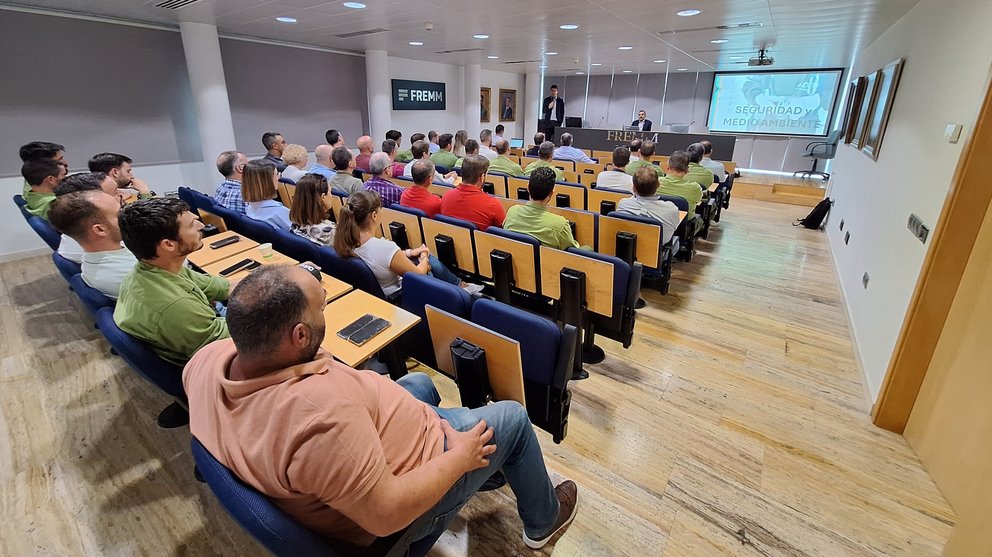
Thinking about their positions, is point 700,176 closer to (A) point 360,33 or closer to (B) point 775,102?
(A) point 360,33

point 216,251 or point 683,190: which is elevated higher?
point 683,190

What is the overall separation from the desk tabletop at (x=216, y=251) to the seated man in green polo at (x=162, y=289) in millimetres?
847

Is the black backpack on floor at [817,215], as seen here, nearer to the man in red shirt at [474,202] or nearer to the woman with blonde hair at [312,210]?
the man in red shirt at [474,202]

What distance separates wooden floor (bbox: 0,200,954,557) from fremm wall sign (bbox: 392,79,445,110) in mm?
7403

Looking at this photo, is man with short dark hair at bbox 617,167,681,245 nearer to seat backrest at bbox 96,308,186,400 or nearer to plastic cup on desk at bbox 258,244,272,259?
plastic cup on desk at bbox 258,244,272,259

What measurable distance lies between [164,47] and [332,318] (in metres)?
6.31

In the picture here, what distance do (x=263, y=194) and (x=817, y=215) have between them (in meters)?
7.19

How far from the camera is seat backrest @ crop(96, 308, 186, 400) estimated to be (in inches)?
59.8

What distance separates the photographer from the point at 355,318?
1853 millimetres

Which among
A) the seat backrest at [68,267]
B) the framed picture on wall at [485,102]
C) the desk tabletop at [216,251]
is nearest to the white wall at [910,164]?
the desk tabletop at [216,251]

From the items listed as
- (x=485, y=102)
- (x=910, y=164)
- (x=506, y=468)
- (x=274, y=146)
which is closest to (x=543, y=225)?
(x=506, y=468)

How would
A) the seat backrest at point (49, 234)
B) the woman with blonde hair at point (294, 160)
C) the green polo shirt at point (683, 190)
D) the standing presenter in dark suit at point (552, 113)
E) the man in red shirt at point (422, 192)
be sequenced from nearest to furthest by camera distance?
the seat backrest at point (49, 234) < the man in red shirt at point (422, 192) < the green polo shirt at point (683, 190) < the woman with blonde hair at point (294, 160) < the standing presenter in dark suit at point (552, 113)

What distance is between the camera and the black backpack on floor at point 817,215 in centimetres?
610

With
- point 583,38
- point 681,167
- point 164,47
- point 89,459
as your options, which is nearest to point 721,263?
point 681,167
